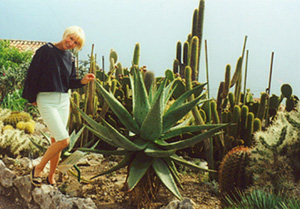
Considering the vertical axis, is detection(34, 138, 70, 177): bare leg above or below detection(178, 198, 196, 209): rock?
above

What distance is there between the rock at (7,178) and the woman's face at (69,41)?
72.4 inches

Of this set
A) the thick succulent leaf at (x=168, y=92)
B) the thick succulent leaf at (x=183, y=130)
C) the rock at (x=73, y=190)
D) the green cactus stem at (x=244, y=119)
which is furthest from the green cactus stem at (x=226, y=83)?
the rock at (x=73, y=190)

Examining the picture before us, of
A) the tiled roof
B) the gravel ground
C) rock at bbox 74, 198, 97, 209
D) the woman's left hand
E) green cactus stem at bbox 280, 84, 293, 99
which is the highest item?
the tiled roof

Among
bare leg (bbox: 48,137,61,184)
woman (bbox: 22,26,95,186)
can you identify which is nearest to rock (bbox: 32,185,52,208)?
bare leg (bbox: 48,137,61,184)

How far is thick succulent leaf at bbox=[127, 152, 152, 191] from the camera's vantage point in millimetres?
2955

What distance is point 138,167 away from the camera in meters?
3.08

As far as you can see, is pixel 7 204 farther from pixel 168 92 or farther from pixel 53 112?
pixel 168 92

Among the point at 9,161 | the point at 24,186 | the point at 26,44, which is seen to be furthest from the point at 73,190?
the point at 26,44

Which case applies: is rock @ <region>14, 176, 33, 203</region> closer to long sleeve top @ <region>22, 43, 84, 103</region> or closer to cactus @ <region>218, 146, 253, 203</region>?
long sleeve top @ <region>22, 43, 84, 103</region>

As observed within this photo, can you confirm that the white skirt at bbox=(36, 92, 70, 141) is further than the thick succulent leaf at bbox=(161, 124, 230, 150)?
Yes

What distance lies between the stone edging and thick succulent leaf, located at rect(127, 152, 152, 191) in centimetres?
62

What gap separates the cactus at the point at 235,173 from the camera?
350 centimetres

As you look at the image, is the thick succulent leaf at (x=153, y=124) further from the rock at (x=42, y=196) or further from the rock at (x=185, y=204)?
the rock at (x=42, y=196)

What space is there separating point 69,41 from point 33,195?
1775 millimetres
